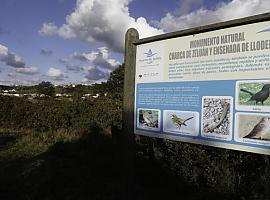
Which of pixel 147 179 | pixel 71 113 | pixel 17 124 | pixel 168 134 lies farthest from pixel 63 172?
pixel 17 124

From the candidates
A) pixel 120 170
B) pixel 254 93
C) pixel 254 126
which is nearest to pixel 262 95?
pixel 254 93

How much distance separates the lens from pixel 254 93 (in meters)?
3.27

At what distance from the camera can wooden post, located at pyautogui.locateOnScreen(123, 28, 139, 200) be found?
4.79 meters

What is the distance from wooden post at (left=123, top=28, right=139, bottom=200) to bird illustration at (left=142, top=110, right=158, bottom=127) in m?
0.25

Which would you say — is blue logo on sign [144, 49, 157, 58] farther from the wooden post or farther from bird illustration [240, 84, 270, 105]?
bird illustration [240, 84, 270, 105]

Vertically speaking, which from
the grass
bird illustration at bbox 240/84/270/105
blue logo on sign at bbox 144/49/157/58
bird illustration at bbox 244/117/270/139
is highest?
blue logo on sign at bbox 144/49/157/58

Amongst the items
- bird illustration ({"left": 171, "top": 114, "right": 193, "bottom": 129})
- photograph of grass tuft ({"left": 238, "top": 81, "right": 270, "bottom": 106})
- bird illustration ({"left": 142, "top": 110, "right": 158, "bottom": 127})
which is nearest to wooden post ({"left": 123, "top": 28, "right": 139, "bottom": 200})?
bird illustration ({"left": 142, "top": 110, "right": 158, "bottom": 127})

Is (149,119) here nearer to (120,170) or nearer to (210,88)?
(210,88)

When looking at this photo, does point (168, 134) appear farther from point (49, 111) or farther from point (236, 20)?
point (49, 111)

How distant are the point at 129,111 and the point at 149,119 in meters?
0.40

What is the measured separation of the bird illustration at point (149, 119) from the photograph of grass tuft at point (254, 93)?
4.08ft

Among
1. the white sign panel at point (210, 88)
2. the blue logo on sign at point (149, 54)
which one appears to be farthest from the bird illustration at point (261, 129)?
the blue logo on sign at point (149, 54)

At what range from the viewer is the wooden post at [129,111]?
4789 mm

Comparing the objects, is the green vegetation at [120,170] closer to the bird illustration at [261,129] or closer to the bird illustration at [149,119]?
the bird illustration at [149,119]
